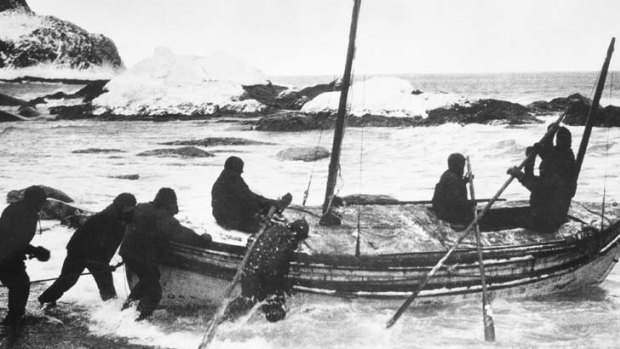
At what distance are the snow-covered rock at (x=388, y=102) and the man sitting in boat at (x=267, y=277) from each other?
2735 centimetres

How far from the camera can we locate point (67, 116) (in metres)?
40.2

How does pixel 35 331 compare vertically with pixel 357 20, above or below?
below

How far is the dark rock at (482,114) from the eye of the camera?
1275 inches

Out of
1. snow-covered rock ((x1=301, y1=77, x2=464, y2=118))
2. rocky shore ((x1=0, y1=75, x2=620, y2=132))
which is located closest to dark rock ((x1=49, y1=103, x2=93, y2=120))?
rocky shore ((x1=0, y1=75, x2=620, y2=132))

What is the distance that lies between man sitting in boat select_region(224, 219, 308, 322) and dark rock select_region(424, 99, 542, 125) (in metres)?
27.7

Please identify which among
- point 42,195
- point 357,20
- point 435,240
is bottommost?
point 435,240

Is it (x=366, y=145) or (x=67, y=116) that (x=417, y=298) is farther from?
(x=67, y=116)

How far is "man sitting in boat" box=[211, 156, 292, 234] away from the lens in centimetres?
730

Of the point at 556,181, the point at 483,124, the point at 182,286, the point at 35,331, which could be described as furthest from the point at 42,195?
the point at 483,124

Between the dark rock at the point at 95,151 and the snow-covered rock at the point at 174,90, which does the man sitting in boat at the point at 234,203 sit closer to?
the dark rock at the point at 95,151

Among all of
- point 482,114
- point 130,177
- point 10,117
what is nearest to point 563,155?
point 130,177

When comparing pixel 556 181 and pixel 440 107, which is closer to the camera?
pixel 556 181

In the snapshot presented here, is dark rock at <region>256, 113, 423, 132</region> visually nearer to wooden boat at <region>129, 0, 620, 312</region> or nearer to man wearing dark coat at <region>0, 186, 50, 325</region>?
wooden boat at <region>129, 0, 620, 312</region>

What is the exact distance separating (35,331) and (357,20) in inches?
256
